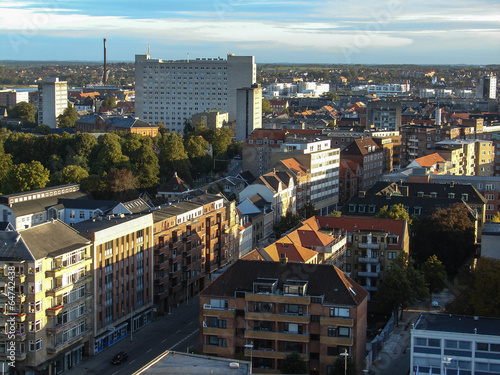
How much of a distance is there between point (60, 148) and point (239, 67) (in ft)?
193

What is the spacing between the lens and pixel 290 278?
1369 inches

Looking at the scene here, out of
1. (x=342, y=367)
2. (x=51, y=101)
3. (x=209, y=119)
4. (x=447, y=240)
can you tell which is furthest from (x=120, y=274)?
(x=51, y=101)

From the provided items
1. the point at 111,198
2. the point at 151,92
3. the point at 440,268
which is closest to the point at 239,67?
the point at 151,92

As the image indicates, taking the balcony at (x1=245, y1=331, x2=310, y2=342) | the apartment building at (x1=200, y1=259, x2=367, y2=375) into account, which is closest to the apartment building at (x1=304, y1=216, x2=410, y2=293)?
the apartment building at (x1=200, y1=259, x2=367, y2=375)

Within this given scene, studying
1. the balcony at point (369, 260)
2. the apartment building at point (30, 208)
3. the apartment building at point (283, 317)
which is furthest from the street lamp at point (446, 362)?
the apartment building at point (30, 208)

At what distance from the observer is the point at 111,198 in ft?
215

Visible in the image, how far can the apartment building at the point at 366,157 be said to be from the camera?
3260 inches

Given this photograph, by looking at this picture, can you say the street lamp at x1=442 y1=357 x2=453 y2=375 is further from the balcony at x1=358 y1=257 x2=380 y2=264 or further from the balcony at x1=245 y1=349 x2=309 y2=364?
the balcony at x1=358 y1=257 x2=380 y2=264

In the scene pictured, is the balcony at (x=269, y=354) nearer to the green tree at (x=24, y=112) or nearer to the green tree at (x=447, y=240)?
the green tree at (x=447, y=240)

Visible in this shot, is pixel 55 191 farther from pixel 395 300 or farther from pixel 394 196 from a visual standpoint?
pixel 395 300

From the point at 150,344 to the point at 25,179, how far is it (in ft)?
113

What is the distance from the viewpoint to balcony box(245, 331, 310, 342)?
3412 cm

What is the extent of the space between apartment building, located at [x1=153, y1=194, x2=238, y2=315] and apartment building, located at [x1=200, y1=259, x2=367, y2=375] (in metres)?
10.3

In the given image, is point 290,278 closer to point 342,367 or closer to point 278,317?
point 278,317
